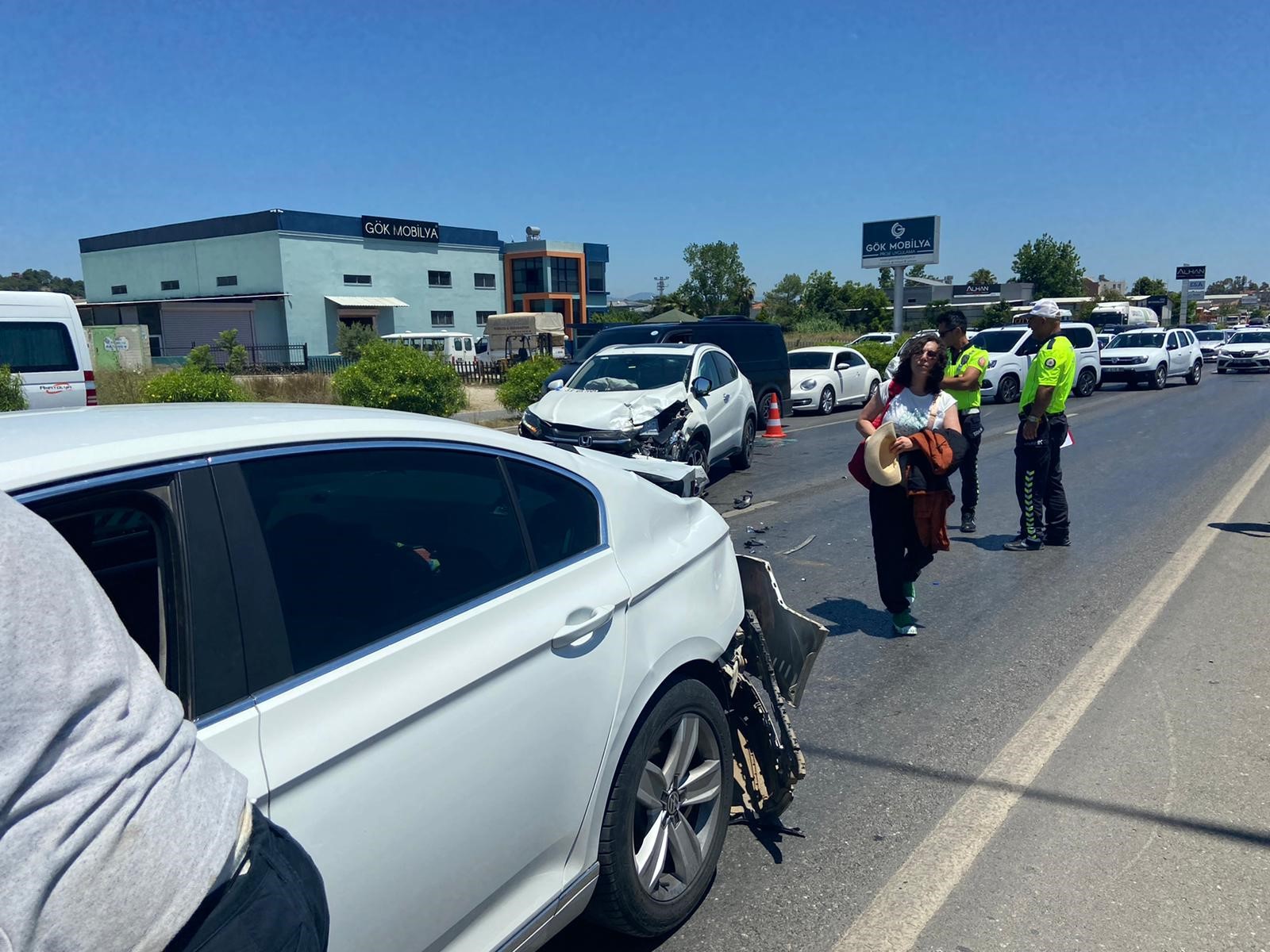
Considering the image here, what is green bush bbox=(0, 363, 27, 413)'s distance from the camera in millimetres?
11969

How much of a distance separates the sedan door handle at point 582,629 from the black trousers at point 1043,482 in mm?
5767

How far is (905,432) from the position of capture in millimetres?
5594

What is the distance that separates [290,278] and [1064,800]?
1746 inches

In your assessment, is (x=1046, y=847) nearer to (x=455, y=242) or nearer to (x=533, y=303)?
(x=455, y=242)

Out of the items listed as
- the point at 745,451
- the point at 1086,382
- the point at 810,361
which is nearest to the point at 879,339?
the point at 1086,382

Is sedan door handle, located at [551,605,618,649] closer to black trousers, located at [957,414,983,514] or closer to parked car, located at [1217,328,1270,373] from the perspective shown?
black trousers, located at [957,414,983,514]

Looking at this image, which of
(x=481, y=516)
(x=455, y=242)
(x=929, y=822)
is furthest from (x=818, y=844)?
(x=455, y=242)

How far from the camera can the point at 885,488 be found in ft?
17.8

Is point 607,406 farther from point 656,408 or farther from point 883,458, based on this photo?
point 883,458

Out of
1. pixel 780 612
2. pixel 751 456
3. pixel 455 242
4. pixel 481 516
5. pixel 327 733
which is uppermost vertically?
pixel 455 242

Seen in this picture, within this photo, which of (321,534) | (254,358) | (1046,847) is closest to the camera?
(321,534)

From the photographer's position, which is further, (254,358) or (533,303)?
(533,303)

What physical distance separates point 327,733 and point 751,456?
12.9 meters

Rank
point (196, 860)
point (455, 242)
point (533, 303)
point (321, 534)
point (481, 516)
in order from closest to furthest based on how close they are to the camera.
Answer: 1. point (196, 860)
2. point (321, 534)
3. point (481, 516)
4. point (455, 242)
5. point (533, 303)
